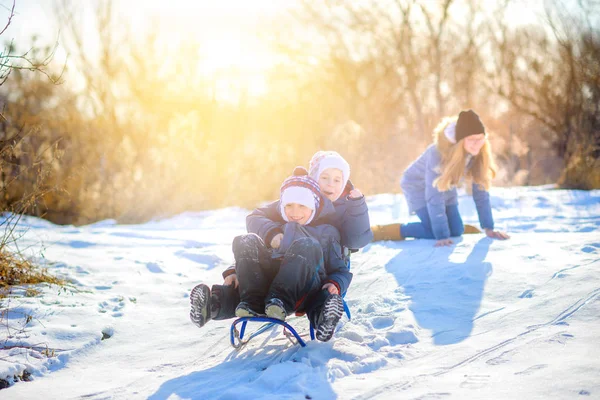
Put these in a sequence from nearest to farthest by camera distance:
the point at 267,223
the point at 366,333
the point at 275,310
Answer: the point at 275,310
the point at 366,333
the point at 267,223

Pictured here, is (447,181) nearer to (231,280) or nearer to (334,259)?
(334,259)

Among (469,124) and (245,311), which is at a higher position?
(469,124)

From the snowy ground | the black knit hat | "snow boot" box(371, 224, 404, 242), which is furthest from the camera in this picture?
"snow boot" box(371, 224, 404, 242)

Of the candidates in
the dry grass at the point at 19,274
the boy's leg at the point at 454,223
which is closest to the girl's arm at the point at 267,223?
the dry grass at the point at 19,274

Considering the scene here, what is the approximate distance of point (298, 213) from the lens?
287 cm

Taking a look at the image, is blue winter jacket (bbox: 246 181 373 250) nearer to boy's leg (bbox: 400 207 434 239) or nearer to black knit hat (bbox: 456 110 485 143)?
black knit hat (bbox: 456 110 485 143)

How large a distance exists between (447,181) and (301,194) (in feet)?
7.11

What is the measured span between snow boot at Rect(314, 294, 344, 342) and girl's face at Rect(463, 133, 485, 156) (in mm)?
2753

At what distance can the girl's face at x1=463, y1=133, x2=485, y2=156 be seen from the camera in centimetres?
452

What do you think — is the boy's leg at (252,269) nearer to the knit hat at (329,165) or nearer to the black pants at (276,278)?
the black pants at (276,278)

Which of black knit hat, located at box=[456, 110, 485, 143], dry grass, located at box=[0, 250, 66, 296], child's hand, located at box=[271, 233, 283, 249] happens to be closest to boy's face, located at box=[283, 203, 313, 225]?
child's hand, located at box=[271, 233, 283, 249]

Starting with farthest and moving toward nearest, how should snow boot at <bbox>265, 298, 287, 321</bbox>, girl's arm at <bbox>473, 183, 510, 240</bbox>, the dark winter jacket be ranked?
girl's arm at <bbox>473, 183, 510, 240</bbox> → the dark winter jacket → snow boot at <bbox>265, 298, 287, 321</bbox>

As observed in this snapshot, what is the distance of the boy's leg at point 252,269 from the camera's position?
247 cm

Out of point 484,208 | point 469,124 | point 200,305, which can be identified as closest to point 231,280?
point 200,305
